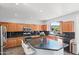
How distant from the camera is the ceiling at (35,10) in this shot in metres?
1.81

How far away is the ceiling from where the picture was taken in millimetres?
1812

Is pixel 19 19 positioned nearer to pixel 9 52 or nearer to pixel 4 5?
pixel 4 5

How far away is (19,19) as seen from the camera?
183cm

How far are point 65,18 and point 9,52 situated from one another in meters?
1.11

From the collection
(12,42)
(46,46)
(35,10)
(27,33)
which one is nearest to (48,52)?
(46,46)

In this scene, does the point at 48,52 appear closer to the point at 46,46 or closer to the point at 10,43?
the point at 46,46

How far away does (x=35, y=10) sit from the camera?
6.04 feet

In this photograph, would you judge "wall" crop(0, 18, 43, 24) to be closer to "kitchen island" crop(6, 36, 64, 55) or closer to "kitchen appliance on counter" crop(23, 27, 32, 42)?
"kitchen appliance on counter" crop(23, 27, 32, 42)

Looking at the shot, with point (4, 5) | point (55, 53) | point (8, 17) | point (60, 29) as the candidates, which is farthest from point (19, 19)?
point (55, 53)

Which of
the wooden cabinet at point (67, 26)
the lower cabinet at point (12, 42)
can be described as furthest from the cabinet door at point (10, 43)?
the wooden cabinet at point (67, 26)

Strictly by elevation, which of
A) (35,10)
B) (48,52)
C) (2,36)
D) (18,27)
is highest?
(35,10)

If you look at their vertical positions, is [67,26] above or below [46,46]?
above

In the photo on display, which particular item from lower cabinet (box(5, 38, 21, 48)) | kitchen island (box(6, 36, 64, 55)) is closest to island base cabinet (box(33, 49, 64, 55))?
kitchen island (box(6, 36, 64, 55))
